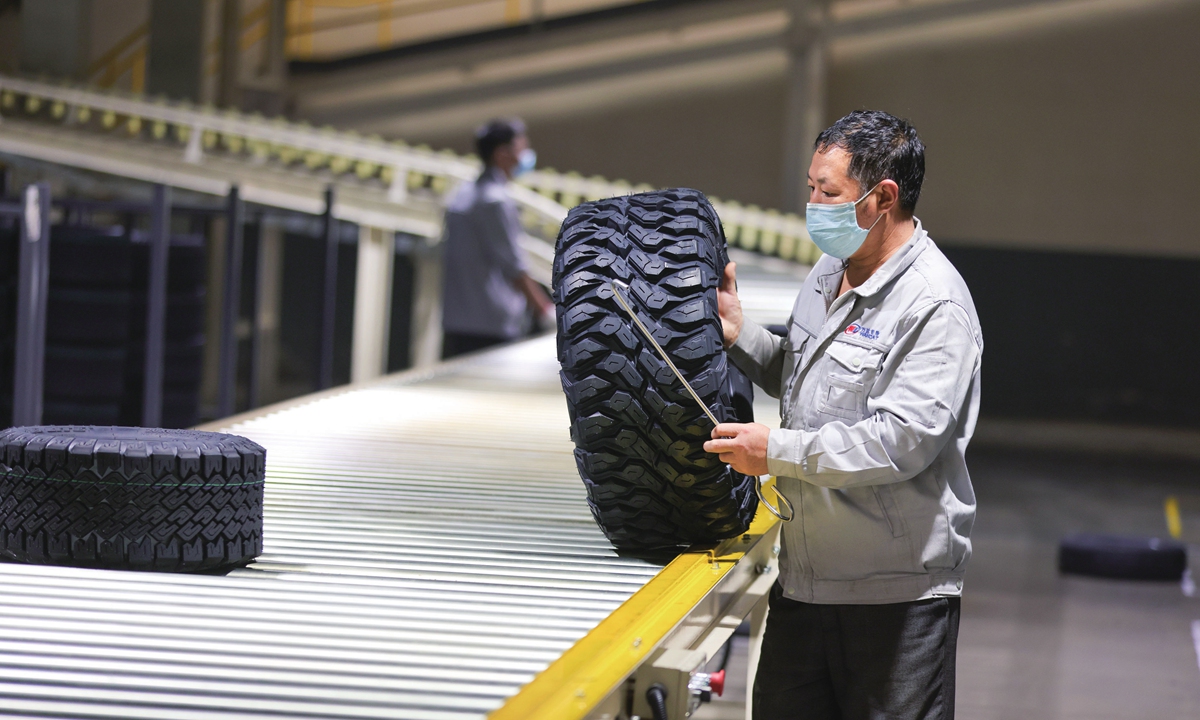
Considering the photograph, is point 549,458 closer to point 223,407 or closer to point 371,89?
point 223,407

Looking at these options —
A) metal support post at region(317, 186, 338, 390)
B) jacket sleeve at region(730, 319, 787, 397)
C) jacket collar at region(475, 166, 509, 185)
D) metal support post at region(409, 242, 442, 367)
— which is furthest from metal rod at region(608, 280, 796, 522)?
metal support post at region(409, 242, 442, 367)

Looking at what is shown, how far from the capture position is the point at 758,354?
87.1 inches

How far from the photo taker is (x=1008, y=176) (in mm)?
10414

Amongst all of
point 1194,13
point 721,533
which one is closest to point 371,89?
point 1194,13

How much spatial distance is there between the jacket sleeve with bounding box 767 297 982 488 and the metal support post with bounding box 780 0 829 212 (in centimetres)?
884

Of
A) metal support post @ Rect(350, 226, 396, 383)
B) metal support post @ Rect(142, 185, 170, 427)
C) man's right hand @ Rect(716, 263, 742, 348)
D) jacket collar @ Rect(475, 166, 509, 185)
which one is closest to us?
man's right hand @ Rect(716, 263, 742, 348)

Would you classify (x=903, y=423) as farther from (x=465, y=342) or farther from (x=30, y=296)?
(x=465, y=342)

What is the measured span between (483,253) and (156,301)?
1.38 m

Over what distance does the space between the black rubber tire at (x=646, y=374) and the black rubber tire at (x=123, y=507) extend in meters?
0.58

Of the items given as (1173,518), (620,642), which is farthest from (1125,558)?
(620,642)

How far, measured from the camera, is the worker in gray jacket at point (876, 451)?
5.98 ft

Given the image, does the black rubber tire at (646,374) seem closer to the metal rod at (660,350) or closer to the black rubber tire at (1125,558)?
the metal rod at (660,350)

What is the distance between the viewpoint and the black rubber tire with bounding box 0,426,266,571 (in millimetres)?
1878

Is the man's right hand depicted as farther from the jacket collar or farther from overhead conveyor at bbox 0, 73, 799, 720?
the jacket collar
